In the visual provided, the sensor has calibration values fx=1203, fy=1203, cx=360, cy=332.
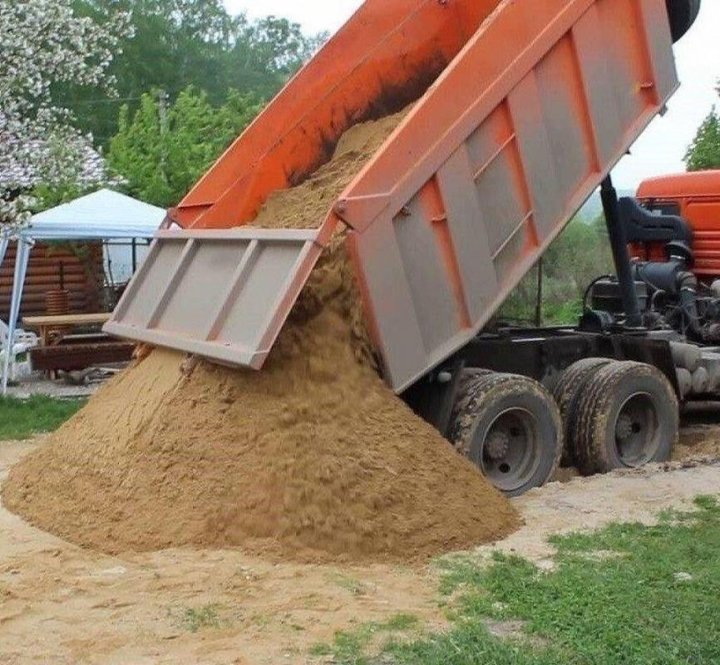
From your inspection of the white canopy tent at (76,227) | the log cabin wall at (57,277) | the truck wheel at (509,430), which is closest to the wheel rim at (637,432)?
the truck wheel at (509,430)

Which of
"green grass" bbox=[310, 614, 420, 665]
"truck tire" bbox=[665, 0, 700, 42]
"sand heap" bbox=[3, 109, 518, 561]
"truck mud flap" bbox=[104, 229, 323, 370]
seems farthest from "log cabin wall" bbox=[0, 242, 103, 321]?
"green grass" bbox=[310, 614, 420, 665]

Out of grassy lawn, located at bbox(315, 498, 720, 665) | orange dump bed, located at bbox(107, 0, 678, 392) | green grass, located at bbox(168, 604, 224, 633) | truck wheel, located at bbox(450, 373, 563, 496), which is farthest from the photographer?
truck wheel, located at bbox(450, 373, 563, 496)

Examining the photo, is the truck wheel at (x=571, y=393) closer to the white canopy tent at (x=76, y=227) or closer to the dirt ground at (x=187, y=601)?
the dirt ground at (x=187, y=601)

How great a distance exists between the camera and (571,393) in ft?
28.8

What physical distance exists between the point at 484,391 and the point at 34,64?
824 cm

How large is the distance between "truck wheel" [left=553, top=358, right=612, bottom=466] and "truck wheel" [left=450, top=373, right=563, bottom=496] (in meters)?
0.45

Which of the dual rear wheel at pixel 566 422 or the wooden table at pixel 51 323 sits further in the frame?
the wooden table at pixel 51 323

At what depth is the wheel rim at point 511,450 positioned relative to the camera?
806 cm

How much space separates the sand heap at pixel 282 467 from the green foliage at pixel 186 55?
32.1m

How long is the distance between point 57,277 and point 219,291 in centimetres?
1775

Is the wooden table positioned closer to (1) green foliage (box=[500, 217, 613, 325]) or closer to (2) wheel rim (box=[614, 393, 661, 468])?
(1) green foliage (box=[500, 217, 613, 325])

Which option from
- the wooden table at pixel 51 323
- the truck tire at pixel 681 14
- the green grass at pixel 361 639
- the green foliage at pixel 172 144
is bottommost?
the green grass at pixel 361 639

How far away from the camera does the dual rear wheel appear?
7.89 meters

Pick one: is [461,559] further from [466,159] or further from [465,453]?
[466,159]
